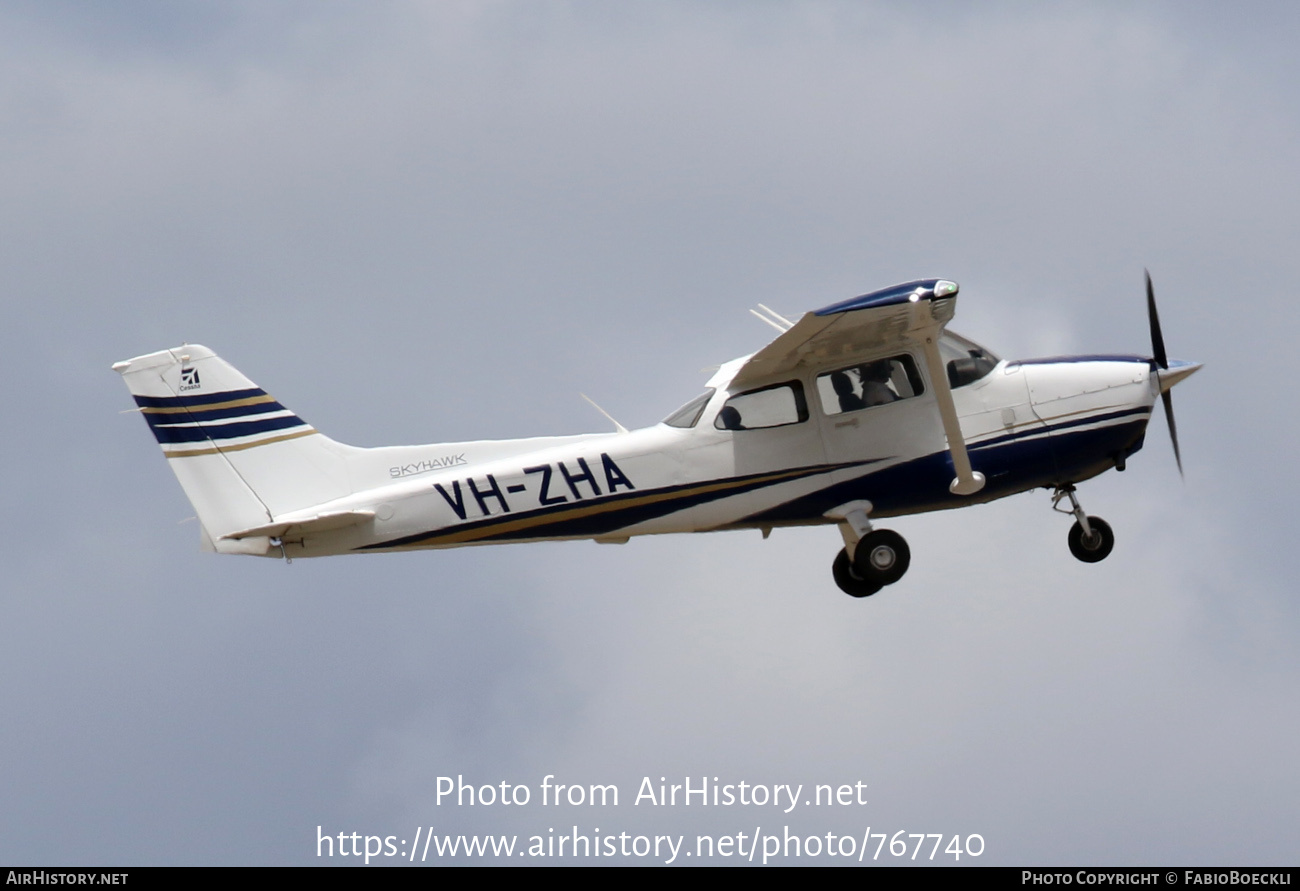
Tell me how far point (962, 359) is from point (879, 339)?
112 cm

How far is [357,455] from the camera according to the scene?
18.5m

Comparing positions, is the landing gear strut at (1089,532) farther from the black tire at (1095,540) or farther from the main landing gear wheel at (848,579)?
the main landing gear wheel at (848,579)

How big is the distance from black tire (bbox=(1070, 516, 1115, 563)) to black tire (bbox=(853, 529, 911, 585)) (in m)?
1.96

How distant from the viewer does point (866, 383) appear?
18.2 metres

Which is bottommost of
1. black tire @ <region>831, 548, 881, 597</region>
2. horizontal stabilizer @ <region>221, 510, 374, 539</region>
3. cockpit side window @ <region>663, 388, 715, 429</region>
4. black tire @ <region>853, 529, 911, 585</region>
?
black tire @ <region>831, 548, 881, 597</region>

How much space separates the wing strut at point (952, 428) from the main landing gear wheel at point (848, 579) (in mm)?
1364

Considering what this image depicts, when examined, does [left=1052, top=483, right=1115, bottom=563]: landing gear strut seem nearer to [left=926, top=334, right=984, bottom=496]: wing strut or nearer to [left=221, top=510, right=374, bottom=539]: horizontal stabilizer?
[left=926, top=334, right=984, bottom=496]: wing strut

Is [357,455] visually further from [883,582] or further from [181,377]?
[883,582]

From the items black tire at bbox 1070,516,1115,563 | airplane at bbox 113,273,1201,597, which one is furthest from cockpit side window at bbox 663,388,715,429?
black tire at bbox 1070,516,1115,563

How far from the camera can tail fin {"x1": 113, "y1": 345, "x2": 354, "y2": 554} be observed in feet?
59.8

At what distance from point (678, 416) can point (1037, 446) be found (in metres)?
3.73

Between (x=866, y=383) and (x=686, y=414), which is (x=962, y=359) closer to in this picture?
(x=866, y=383)

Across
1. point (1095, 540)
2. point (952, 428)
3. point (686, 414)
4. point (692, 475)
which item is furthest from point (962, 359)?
point (692, 475)

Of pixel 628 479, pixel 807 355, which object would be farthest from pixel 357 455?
pixel 807 355
